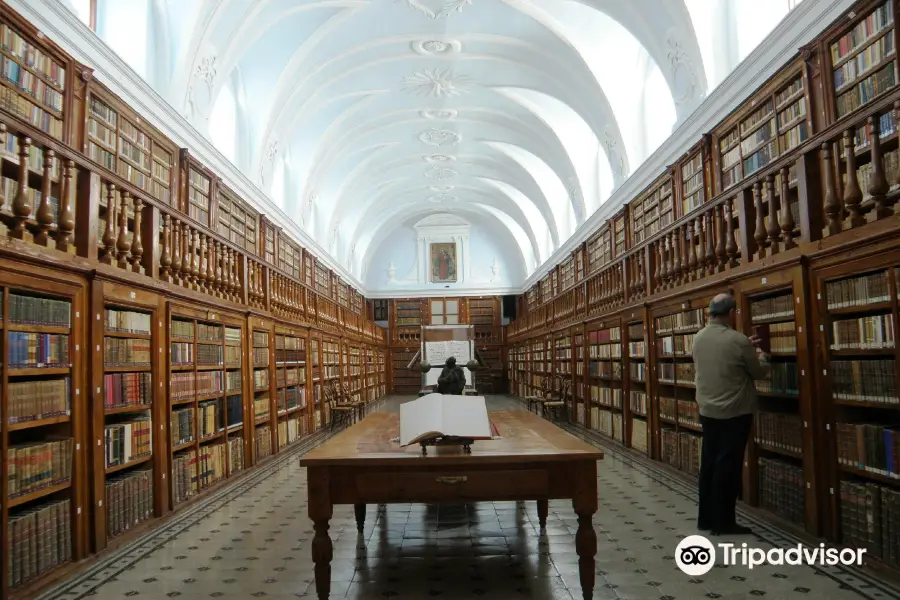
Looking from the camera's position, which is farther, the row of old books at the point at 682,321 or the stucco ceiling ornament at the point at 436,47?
the stucco ceiling ornament at the point at 436,47

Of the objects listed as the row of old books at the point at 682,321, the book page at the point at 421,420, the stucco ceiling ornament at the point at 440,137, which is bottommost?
the book page at the point at 421,420

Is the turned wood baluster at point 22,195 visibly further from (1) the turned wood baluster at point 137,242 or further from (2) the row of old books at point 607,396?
(2) the row of old books at point 607,396

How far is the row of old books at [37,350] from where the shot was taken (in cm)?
378

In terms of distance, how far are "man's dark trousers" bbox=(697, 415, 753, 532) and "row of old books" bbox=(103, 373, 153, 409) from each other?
173 inches

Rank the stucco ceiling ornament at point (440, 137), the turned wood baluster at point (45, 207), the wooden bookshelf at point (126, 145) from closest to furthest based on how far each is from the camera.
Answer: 1. the turned wood baluster at point (45, 207)
2. the wooden bookshelf at point (126, 145)
3. the stucco ceiling ornament at point (440, 137)

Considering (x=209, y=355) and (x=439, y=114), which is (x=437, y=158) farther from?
(x=209, y=355)

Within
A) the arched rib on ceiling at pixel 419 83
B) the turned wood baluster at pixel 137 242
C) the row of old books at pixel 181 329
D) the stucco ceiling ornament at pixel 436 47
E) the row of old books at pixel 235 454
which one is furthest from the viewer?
the stucco ceiling ornament at pixel 436 47

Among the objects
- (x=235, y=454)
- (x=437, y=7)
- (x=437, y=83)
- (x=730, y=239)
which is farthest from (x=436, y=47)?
(x=235, y=454)

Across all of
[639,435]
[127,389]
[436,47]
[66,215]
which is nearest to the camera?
[66,215]

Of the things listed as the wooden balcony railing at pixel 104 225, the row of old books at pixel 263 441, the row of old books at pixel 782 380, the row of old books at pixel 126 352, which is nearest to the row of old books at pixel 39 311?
the wooden balcony railing at pixel 104 225

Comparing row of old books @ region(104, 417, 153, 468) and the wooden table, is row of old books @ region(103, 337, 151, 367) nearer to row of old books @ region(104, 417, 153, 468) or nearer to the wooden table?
row of old books @ region(104, 417, 153, 468)

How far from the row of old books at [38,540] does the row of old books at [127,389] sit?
0.90 meters

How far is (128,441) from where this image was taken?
16.9 ft

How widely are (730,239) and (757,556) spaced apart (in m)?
2.76
